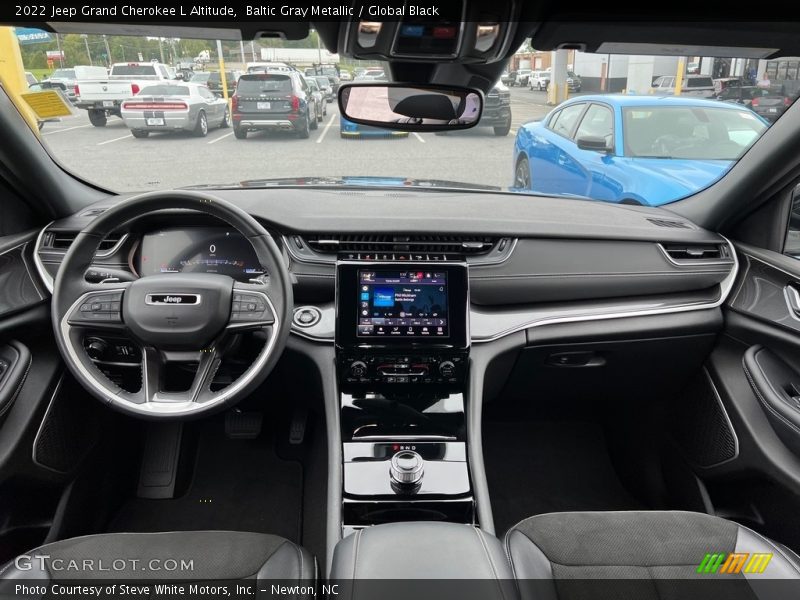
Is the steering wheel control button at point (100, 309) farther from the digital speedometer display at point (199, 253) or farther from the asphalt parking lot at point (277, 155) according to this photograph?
the asphalt parking lot at point (277, 155)

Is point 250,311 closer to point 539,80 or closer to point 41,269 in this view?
point 41,269

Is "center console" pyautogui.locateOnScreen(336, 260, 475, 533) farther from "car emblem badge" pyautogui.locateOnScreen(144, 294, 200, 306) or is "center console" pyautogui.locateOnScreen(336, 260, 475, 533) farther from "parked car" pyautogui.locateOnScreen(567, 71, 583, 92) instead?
"parked car" pyautogui.locateOnScreen(567, 71, 583, 92)

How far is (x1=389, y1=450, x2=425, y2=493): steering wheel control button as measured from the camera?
6.52 feet

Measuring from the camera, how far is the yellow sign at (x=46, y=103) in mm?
2295

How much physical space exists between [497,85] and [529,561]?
1.67 metres

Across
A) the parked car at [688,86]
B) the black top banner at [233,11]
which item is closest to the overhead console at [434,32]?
the black top banner at [233,11]

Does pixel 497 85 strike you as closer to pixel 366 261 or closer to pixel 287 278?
pixel 366 261

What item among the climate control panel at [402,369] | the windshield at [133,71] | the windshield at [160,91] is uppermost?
the windshield at [133,71]

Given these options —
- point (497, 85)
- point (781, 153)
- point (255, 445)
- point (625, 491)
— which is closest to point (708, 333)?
point (781, 153)

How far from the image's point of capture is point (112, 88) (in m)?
3.59

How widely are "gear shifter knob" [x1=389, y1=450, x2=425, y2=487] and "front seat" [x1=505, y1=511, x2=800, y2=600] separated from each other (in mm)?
356

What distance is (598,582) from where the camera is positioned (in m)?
1.64

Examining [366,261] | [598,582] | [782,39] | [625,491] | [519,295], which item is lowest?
[625,491]

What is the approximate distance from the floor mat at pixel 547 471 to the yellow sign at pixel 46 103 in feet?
7.95
